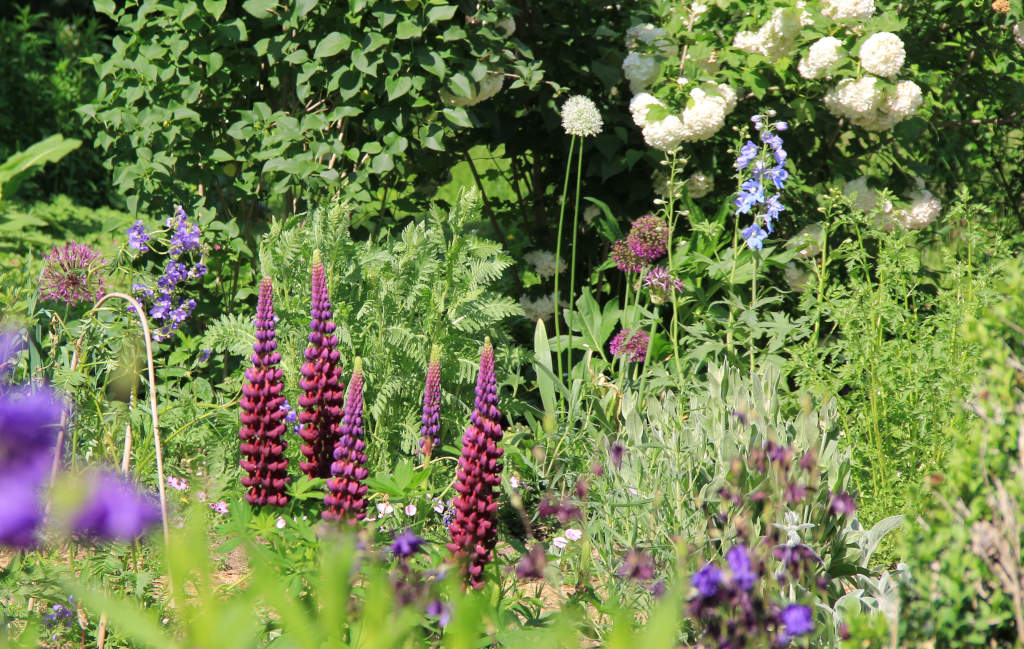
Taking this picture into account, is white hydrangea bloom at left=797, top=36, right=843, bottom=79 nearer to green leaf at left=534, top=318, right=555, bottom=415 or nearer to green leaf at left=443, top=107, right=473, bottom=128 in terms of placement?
green leaf at left=443, top=107, right=473, bottom=128

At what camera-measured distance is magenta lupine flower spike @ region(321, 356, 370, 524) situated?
6.91 ft

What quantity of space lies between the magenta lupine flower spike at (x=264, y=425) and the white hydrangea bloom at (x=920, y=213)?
3107 mm

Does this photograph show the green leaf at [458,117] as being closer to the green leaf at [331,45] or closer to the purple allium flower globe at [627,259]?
the green leaf at [331,45]

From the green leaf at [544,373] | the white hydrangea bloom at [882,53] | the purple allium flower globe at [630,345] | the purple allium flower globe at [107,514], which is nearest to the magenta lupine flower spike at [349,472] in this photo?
the purple allium flower globe at [107,514]

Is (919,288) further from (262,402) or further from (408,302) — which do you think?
(262,402)

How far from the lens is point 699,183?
4.30 metres

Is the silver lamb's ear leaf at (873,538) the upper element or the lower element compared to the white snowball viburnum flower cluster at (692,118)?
lower

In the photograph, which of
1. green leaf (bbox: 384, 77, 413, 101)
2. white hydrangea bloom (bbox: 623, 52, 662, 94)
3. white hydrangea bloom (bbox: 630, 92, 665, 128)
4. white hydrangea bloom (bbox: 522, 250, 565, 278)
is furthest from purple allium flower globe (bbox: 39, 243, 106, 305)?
white hydrangea bloom (bbox: 623, 52, 662, 94)

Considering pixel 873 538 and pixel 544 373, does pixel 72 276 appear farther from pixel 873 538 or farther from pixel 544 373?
pixel 873 538

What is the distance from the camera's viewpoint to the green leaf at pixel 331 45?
144 inches

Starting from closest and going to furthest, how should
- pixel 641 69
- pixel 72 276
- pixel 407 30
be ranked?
1. pixel 72 276
2. pixel 407 30
3. pixel 641 69

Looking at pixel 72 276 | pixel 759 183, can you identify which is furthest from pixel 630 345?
pixel 72 276

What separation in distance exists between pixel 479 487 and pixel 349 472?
301 millimetres

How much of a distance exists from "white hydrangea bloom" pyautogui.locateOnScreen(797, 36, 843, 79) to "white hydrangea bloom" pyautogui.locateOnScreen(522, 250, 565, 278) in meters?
1.40
